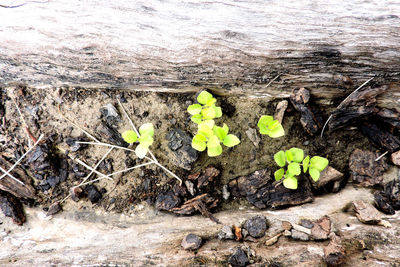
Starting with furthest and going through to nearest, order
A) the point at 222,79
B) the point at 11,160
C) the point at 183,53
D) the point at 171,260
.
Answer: the point at 11,160
the point at 222,79
the point at 183,53
the point at 171,260

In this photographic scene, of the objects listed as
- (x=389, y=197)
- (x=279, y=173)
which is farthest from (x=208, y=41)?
(x=389, y=197)

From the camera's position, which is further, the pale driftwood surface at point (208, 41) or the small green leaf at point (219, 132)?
the small green leaf at point (219, 132)

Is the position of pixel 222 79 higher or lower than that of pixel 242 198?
higher

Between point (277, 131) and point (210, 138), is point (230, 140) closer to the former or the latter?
point (210, 138)

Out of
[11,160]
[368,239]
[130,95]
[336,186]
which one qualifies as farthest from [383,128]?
[11,160]

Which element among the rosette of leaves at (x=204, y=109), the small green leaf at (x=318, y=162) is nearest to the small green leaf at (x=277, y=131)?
the small green leaf at (x=318, y=162)

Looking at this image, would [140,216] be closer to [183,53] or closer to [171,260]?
[171,260]

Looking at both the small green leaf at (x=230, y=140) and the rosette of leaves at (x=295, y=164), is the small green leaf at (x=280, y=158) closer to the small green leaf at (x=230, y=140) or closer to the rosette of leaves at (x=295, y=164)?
the rosette of leaves at (x=295, y=164)
